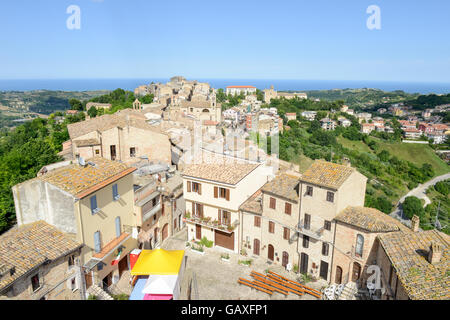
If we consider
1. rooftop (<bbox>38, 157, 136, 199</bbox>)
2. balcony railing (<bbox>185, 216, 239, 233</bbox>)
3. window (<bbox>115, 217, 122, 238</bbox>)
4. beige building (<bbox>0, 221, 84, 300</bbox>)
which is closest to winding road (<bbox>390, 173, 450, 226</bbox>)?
balcony railing (<bbox>185, 216, 239, 233</bbox>)

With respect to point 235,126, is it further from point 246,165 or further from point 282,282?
point 282,282

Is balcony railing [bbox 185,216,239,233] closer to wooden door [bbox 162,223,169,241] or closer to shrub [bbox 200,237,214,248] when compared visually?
shrub [bbox 200,237,214,248]

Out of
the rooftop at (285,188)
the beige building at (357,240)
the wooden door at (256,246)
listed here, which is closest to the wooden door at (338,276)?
the beige building at (357,240)

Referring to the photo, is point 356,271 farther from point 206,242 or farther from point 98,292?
point 98,292

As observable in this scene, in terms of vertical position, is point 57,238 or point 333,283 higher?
point 57,238

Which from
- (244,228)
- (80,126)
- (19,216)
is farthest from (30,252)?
(80,126)

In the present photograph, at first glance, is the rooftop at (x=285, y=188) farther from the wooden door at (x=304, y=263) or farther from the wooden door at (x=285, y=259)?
the wooden door at (x=285, y=259)
